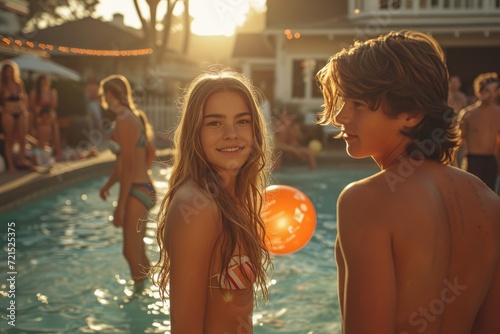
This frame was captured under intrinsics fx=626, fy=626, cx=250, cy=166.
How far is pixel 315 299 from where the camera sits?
6379 millimetres

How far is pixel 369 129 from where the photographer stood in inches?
67.4

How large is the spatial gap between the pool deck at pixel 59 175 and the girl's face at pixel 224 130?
8116 mm

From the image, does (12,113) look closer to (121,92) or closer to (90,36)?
(121,92)

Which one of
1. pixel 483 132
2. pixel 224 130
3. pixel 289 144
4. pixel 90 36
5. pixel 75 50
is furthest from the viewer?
pixel 90 36

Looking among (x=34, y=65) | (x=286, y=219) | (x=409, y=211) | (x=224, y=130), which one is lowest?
(x=286, y=219)

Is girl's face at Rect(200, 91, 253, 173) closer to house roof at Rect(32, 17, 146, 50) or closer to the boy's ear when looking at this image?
the boy's ear

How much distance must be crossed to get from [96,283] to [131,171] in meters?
1.57

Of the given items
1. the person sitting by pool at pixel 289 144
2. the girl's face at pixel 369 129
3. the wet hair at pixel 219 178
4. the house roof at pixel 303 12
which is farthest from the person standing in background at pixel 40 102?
the girl's face at pixel 369 129

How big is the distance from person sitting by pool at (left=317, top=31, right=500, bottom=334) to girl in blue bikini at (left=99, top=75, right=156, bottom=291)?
13.5 ft

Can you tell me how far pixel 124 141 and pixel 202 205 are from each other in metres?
3.78

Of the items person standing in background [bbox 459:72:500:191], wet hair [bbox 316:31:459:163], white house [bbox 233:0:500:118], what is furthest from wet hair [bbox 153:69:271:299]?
white house [bbox 233:0:500:118]

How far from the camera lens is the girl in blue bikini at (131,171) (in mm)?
5656

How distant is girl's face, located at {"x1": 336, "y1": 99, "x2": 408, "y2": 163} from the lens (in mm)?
1694

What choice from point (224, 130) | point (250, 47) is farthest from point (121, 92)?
point (250, 47)
